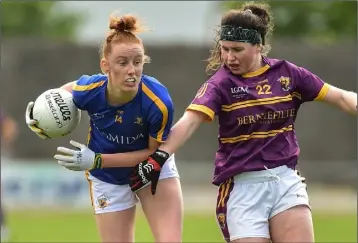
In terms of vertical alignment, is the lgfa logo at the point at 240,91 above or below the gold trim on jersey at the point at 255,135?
above

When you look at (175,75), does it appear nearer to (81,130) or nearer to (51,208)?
(81,130)

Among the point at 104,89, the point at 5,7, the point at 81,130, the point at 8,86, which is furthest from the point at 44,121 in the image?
the point at 5,7

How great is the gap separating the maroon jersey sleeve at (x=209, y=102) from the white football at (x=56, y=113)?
101cm

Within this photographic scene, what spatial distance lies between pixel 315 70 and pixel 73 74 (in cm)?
614

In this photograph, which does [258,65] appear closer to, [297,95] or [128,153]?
[297,95]

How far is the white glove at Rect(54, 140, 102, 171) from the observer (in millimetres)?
6598

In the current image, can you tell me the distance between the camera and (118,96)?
6.75 meters

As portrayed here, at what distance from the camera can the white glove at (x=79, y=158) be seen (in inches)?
260

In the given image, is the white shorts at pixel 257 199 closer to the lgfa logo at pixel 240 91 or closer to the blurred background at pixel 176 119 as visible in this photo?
the lgfa logo at pixel 240 91

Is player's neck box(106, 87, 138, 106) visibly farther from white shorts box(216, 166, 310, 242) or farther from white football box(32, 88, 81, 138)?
white shorts box(216, 166, 310, 242)

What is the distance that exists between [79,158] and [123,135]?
0.41m

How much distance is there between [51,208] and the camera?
18438 millimetres

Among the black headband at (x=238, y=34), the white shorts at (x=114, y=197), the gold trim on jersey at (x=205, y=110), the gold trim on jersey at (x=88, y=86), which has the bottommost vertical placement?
the white shorts at (x=114, y=197)

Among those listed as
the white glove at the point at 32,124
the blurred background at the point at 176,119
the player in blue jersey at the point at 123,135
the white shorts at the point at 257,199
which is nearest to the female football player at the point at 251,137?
the white shorts at the point at 257,199
